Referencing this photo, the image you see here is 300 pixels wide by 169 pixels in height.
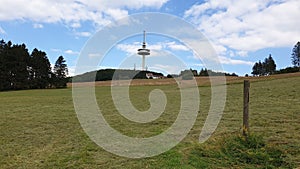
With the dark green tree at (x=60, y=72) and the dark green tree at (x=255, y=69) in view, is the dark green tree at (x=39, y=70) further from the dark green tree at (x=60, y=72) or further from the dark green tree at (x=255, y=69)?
the dark green tree at (x=255, y=69)

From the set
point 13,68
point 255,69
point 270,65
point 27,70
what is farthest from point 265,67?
point 13,68

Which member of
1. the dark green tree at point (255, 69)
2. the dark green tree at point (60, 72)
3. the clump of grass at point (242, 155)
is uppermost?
the dark green tree at point (255, 69)

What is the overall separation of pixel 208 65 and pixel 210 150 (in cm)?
306

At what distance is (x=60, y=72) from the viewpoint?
210ft

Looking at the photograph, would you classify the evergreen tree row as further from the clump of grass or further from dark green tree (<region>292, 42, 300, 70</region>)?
the clump of grass

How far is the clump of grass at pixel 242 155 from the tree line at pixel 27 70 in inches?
2213

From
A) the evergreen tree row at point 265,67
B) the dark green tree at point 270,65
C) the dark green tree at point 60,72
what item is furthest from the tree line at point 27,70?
the dark green tree at point 270,65

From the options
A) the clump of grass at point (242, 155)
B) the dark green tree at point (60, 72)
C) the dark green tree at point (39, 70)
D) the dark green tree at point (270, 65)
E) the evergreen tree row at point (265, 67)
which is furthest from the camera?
the evergreen tree row at point (265, 67)

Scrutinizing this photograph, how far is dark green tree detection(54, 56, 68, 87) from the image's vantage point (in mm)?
62263

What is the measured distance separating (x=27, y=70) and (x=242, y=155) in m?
59.5

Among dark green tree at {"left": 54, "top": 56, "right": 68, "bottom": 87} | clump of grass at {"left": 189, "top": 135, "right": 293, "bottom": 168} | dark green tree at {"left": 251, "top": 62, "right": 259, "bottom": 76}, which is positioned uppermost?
dark green tree at {"left": 251, "top": 62, "right": 259, "bottom": 76}

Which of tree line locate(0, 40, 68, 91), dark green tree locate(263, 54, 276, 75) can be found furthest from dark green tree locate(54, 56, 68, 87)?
dark green tree locate(263, 54, 276, 75)

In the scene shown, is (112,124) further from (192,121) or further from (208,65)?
(208,65)

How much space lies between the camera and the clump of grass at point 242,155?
15.5 ft
